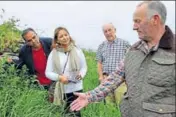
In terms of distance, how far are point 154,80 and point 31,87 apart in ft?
11.7

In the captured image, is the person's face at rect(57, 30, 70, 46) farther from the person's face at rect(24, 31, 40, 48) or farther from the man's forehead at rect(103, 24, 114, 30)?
the man's forehead at rect(103, 24, 114, 30)

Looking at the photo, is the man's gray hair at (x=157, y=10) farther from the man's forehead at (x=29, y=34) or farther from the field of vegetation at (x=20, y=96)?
the man's forehead at (x=29, y=34)

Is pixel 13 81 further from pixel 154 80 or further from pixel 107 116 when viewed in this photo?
pixel 154 80

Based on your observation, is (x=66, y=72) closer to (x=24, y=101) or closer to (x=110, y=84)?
(x=24, y=101)

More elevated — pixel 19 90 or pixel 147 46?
pixel 147 46

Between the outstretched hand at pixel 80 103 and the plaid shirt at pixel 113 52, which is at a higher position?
the outstretched hand at pixel 80 103

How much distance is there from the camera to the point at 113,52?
7785 millimetres

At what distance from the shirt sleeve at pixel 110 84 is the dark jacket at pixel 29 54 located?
273 cm

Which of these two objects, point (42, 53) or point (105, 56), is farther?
point (105, 56)

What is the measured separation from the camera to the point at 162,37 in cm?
411

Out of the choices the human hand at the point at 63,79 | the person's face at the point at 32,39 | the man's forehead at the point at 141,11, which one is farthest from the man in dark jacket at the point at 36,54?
the man's forehead at the point at 141,11

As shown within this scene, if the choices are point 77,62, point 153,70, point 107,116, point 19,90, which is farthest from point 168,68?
point 107,116

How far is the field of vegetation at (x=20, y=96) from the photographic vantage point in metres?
6.30

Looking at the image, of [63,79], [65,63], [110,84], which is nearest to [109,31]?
[65,63]
